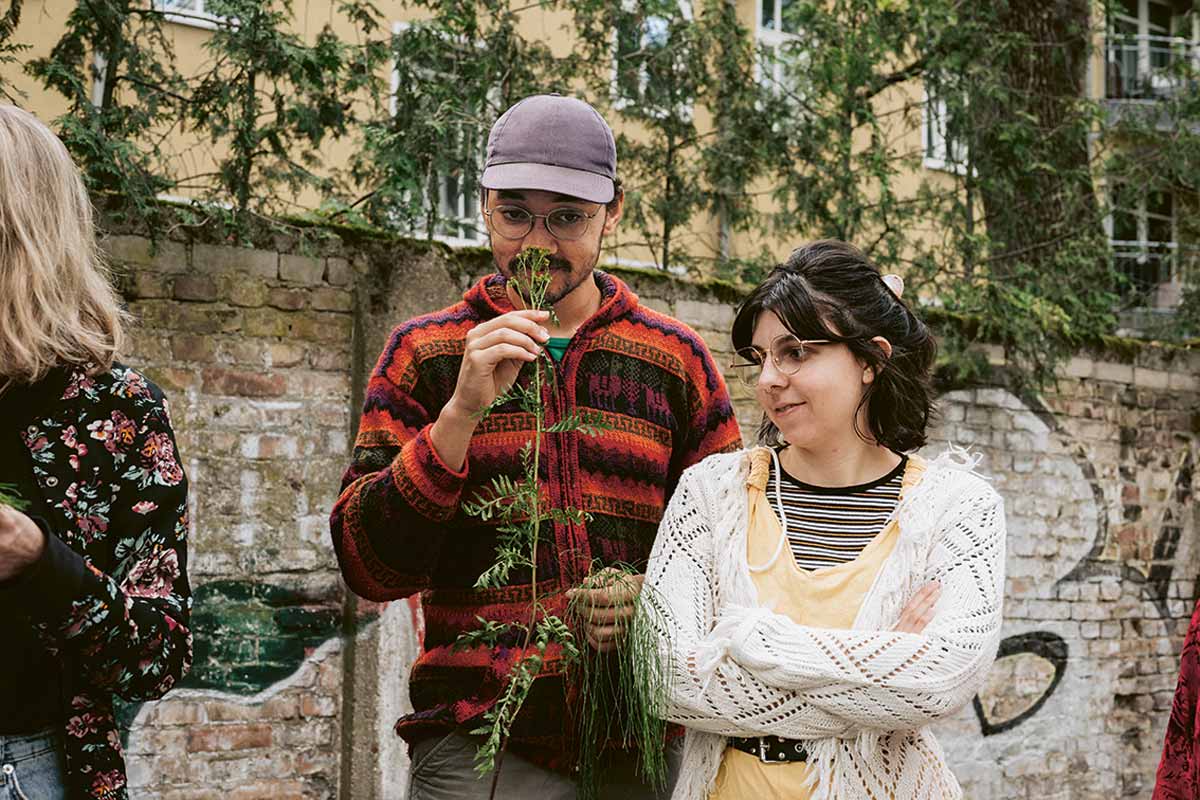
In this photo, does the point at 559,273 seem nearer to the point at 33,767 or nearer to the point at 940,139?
the point at 33,767

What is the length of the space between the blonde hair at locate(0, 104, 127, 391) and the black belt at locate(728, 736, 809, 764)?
1.26 meters

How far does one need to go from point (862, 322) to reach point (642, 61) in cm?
392

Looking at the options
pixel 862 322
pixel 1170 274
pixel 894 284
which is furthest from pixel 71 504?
pixel 1170 274

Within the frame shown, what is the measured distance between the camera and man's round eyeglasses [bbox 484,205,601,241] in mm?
2475

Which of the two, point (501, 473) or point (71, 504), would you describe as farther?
point (501, 473)

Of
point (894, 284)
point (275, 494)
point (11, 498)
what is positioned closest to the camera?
point (11, 498)

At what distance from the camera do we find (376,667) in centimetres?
454

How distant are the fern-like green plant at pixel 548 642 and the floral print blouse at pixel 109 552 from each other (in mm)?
482

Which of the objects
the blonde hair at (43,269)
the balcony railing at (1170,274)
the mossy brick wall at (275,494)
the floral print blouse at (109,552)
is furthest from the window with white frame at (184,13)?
the balcony railing at (1170,274)

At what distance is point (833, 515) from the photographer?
8.06 ft

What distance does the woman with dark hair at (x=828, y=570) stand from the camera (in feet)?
7.29

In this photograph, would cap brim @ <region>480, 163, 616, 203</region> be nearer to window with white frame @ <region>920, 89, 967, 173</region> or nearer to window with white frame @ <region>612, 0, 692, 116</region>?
window with white frame @ <region>612, 0, 692, 116</region>

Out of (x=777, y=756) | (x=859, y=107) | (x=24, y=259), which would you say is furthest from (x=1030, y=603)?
(x=24, y=259)

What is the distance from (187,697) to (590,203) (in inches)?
101
